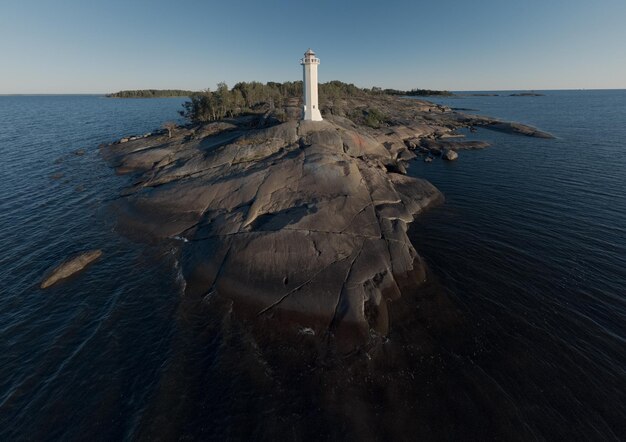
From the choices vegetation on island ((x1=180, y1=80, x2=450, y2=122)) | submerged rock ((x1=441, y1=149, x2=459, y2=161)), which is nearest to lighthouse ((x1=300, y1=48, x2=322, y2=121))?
submerged rock ((x1=441, y1=149, x2=459, y2=161))

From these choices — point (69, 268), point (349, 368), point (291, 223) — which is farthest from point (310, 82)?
point (349, 368)

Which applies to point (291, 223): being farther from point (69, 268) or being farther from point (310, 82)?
point (310, 82)

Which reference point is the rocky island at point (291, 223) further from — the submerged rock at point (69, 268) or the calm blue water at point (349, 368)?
the submerged rock at point (69, 268)

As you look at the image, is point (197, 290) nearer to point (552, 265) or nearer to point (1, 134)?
point (552, 265)

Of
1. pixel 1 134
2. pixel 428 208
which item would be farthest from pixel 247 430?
pixel 1 134

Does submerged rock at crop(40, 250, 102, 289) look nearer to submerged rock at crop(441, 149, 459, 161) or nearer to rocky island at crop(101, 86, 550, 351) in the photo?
rocky island at crop(101, 86, 550, 351)

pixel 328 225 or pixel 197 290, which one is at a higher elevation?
pixel 328 225

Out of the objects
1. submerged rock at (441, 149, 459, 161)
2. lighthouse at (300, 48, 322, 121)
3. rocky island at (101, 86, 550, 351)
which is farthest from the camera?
submerged rock at (441, 149, 459, 161)
